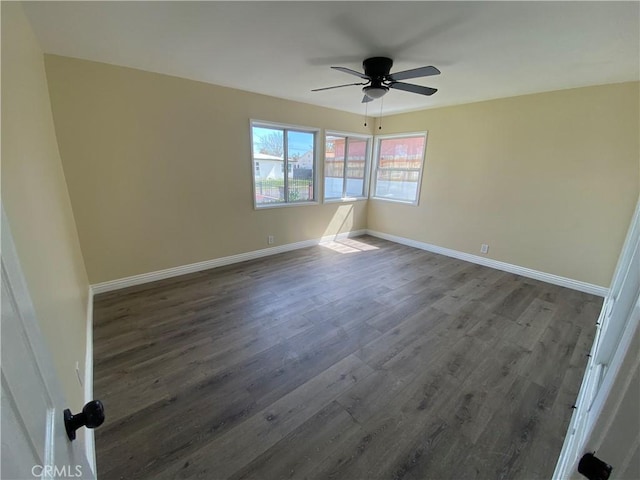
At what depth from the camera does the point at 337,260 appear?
4.39 m

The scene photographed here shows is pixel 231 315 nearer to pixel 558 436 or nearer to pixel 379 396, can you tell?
pixel 379 396

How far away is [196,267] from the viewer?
150 inches

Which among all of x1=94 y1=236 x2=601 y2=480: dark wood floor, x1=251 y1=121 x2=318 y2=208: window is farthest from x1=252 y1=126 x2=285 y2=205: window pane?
x1=94 y1=236 x2=601 y2=480: dark wood floor

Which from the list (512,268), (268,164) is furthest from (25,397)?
(512,268)

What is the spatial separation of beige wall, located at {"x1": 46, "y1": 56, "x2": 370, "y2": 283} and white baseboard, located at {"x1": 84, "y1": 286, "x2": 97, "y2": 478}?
0.74 m

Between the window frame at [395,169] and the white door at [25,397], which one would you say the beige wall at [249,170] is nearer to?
the window frame at [395,169]

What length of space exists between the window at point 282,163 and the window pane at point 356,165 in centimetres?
99

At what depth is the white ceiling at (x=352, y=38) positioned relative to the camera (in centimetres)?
173

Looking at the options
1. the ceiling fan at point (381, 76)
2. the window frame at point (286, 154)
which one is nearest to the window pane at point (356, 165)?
the window frame at point (286, 154)

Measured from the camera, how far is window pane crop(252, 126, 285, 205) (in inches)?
163

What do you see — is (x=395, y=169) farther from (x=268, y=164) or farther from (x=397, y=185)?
(x=268, y=164)

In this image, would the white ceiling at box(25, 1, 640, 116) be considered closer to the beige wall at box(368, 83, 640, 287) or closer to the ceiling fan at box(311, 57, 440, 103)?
the ceiling fan at box(311, 57, 440, 103)

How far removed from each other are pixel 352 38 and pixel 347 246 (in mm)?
3498

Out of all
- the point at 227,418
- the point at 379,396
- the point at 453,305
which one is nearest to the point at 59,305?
the point at 227,418
